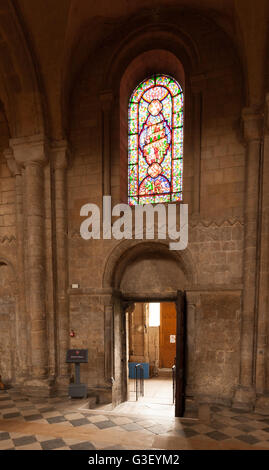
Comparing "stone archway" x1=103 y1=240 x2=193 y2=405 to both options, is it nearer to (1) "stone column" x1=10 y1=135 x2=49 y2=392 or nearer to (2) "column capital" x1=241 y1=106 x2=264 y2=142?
(1) "stone column" x1=10 y1=135 x2=49 y2=392

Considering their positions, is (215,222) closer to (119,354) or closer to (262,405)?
(262,405)

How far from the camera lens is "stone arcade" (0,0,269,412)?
6.79 metres

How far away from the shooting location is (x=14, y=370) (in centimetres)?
848

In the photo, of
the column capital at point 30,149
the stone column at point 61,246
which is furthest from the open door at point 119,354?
the column capital at point 30,149

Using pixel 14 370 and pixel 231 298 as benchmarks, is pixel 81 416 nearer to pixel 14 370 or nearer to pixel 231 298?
pixel 14 370

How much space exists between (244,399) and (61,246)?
5.76 meters

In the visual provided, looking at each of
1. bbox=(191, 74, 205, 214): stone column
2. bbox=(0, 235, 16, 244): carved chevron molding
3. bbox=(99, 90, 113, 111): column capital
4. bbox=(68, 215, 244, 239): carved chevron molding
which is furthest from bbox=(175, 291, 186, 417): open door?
bbox=(99, 90, 113, 111): column capital

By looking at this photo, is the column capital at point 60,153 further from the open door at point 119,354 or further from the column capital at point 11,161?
the open door at point 119,354

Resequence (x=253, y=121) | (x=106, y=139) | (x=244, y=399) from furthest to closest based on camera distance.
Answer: (x=106, y=139) < (x=253, y=121) < (x=244, y=399)

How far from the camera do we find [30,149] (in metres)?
7.86

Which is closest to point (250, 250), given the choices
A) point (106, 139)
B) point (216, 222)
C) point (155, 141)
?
point (216, 222)

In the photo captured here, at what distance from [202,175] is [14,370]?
→ 296 inches

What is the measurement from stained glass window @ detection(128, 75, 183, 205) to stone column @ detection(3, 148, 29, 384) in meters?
3.12

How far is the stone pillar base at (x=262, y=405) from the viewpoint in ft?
20.7
